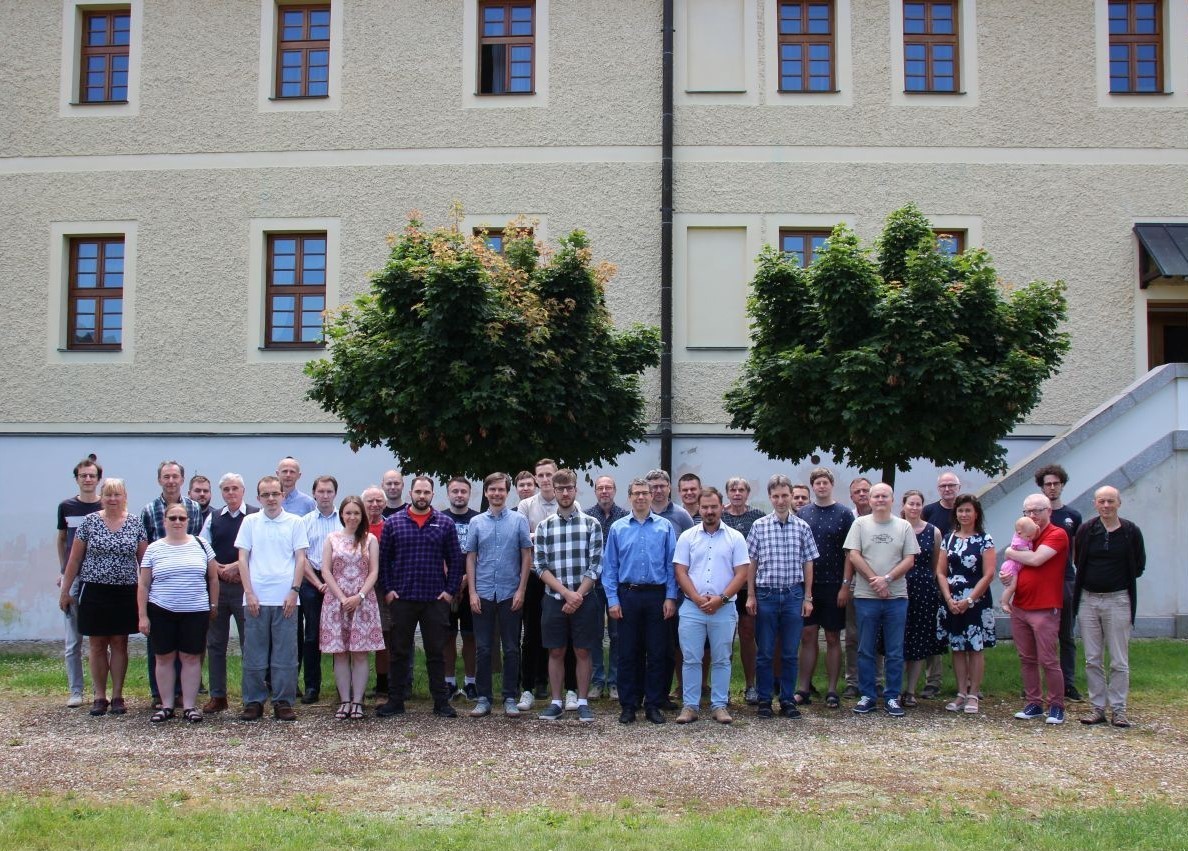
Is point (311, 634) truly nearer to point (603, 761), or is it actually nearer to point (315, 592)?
point (315, 592)

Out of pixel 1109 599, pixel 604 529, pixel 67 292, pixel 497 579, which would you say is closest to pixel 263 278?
pixel 67 292

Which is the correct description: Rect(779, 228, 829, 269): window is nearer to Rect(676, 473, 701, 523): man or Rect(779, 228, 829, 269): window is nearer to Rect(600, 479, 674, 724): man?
Rect(676, 473, 701, 523): man

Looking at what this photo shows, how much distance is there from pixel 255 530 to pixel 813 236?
29.7ft

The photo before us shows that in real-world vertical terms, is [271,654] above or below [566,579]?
below

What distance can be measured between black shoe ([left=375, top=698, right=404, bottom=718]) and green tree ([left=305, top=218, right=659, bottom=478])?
9.63 feet

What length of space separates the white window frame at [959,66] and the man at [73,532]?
10860mm

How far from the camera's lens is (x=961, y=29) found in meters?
15.3

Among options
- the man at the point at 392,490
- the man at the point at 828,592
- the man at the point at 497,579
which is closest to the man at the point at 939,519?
the man at the point at 828,592

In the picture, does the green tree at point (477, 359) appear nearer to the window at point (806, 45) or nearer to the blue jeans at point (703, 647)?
the blue jeans at point (703, 647)

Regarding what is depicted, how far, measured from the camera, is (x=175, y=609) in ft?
27.7

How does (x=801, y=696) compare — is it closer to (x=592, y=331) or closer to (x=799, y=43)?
(x=592, y=331)

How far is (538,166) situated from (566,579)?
8020 millimetres

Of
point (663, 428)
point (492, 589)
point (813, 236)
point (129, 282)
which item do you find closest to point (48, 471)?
point (129, 282)

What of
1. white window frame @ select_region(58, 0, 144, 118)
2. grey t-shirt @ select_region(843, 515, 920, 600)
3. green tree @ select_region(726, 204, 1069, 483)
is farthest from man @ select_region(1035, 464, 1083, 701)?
white window frame @ select_region(58, 0, 144, 118)
